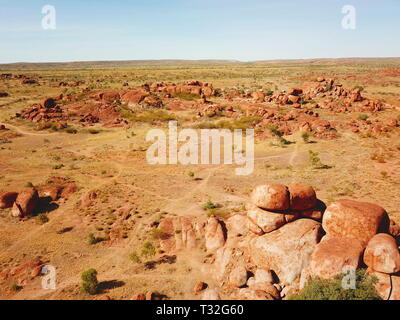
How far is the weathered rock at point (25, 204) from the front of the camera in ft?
67.9

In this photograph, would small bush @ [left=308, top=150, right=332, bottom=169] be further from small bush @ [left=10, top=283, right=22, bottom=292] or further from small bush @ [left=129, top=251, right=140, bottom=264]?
small bush @ [left=10, top=283, right=22, bottom=292]

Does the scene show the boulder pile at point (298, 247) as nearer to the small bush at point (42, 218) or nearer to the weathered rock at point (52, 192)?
the small bush at point (42, 218)

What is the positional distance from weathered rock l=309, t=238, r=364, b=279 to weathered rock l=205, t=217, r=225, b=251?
18.1 ft

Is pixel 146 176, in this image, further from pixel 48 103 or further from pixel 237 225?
pixel 48 103

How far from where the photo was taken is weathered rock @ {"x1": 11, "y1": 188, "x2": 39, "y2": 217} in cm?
2070

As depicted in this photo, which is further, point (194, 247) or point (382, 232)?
point (194, 247)

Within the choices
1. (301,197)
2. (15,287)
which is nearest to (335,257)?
(301,197)

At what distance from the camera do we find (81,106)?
186 feet

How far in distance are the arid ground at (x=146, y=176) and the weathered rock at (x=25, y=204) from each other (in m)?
0.37

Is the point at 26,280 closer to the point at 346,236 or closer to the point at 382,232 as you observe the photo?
the point at 346,236

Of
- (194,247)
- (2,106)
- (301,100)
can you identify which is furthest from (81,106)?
(194,247)

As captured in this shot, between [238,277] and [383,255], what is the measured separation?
20.4ft

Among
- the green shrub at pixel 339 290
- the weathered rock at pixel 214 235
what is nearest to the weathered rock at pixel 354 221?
the green shrub at pixel 339 290
